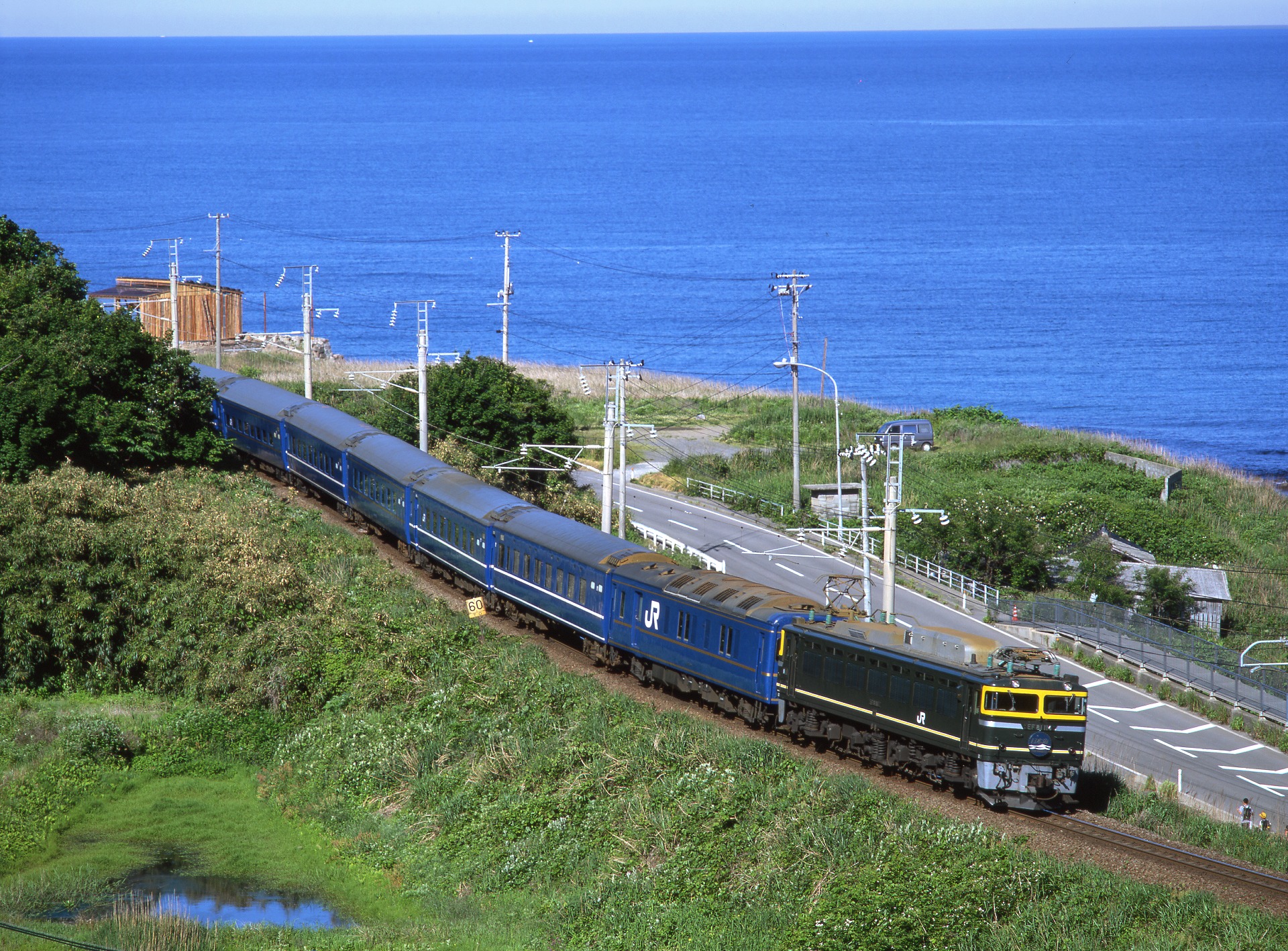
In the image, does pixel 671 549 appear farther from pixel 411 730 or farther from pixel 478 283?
pixel 478 283

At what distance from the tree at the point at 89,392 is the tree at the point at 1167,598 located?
114 ft

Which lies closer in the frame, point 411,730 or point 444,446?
point 411,730

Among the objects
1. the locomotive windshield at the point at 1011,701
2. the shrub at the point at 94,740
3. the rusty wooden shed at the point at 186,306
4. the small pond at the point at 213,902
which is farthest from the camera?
the rusty wooden shed at the point at 186,306

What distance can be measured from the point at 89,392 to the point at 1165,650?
35.8m

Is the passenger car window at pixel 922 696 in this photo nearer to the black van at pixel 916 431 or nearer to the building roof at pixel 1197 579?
the building roof at pixel 1197 579

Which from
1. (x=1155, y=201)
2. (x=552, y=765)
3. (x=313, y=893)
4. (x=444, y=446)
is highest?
(x=1155, y=201)

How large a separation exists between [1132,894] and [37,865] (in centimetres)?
2005

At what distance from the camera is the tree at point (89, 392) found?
140 ft

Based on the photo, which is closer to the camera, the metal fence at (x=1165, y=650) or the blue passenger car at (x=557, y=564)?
the blue passenger car at (x=557, y=564)

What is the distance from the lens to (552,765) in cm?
2780

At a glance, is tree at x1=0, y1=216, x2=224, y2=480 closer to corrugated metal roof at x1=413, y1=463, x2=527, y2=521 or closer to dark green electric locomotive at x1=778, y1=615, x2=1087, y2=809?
corrugated metal roof at x1=413, y1=463, x2=527, y2=521

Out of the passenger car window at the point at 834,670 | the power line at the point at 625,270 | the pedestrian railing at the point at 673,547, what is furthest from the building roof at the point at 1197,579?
the power line at the point at 625,270

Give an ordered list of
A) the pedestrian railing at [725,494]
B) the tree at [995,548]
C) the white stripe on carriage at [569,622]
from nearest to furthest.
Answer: the white stripe on carriage at [569,622]
the tree at [995,548]
the pedestrian railing at [725,494]

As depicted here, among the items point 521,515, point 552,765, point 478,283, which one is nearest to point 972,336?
point 478,283
